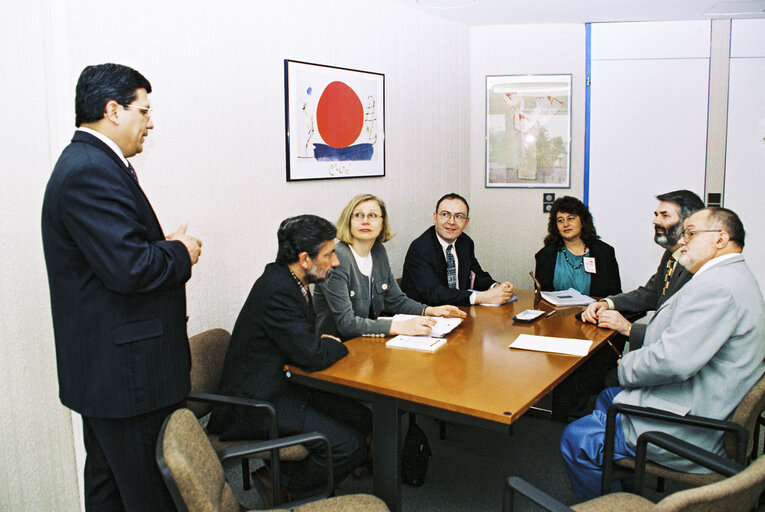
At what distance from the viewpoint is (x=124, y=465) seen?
186cm

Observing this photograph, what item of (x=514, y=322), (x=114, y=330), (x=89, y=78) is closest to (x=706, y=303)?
(x=514, y=322)

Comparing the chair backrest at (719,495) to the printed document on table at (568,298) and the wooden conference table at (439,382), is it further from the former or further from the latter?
the printed document on table at (568,298)

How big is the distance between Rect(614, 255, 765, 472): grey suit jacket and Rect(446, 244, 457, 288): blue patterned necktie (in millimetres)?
1842

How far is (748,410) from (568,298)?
1.62 metres

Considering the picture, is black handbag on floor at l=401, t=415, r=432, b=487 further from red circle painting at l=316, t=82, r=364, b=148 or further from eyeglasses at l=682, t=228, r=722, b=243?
red circle painting at l=316, t=82, r=364, b=148

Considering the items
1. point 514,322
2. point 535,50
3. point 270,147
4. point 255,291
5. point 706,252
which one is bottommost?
point 514,322

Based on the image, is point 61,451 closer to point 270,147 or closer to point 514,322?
point 270,147

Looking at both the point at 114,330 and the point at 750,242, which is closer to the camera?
the point at 114,330

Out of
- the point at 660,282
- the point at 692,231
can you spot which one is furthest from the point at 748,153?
the point at 692,231

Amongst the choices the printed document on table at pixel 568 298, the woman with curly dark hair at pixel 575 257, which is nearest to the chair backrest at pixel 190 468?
the printed document on table at pixel 568 298

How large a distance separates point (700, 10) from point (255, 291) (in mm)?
4150

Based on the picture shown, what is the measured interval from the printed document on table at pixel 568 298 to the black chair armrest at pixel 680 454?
1489 millimetres

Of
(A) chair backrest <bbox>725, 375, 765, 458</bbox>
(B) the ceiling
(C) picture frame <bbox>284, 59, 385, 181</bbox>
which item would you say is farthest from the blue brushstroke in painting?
(A) chair backrest <bbox>725, 375, 765, 458</bbox>

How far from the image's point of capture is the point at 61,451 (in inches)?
97.3
